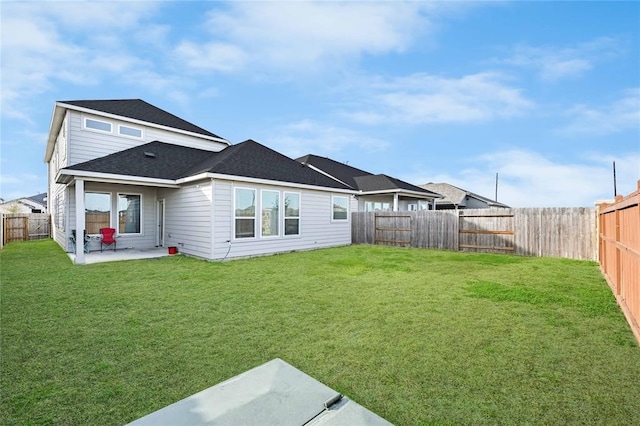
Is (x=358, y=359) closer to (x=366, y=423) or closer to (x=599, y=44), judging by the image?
(x=366, y=423)

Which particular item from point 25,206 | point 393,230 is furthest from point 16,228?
point 25,206

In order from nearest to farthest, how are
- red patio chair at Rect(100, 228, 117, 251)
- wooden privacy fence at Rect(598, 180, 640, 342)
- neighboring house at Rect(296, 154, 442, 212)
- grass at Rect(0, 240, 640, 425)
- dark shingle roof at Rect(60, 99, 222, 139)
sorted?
grass at Rect(0, 240, 640, 425)
wooden privacy fence at Rect(598, 180, 640, 342)
red patio chair at Rect(100, 228, 117, 251)
dark shingle roof at Rect(60, 99, 222, 139)
neighboring house at Rect(296, 154, 442, 212)

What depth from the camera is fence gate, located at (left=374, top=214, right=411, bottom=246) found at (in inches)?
532

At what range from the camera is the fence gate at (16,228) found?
15955 millimetres

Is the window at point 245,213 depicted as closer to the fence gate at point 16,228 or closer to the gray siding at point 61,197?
the gray siding at point 61,197

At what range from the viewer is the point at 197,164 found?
39.1 feet

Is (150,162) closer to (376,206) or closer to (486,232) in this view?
(486,232)

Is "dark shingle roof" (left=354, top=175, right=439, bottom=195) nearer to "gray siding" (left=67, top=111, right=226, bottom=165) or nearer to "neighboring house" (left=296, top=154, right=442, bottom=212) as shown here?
"neighboring house" (left=296, top=154, right=442, bottom=212)

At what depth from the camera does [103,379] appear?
8.44 feet

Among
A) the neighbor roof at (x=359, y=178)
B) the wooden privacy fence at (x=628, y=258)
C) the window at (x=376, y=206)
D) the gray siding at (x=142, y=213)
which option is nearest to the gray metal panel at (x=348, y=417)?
the wooden privacy fence at (x=628, y=258)

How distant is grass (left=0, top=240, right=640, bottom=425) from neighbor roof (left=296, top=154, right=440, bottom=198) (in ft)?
42.4

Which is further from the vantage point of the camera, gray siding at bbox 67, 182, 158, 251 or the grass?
gray siding at bbox 67, 182, 158, 251

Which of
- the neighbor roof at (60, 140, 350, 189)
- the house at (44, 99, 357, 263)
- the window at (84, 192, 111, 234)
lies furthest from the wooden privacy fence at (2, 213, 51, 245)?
the neighbor roof at (60, 140, 350, 189)

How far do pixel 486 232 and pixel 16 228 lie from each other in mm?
23804
